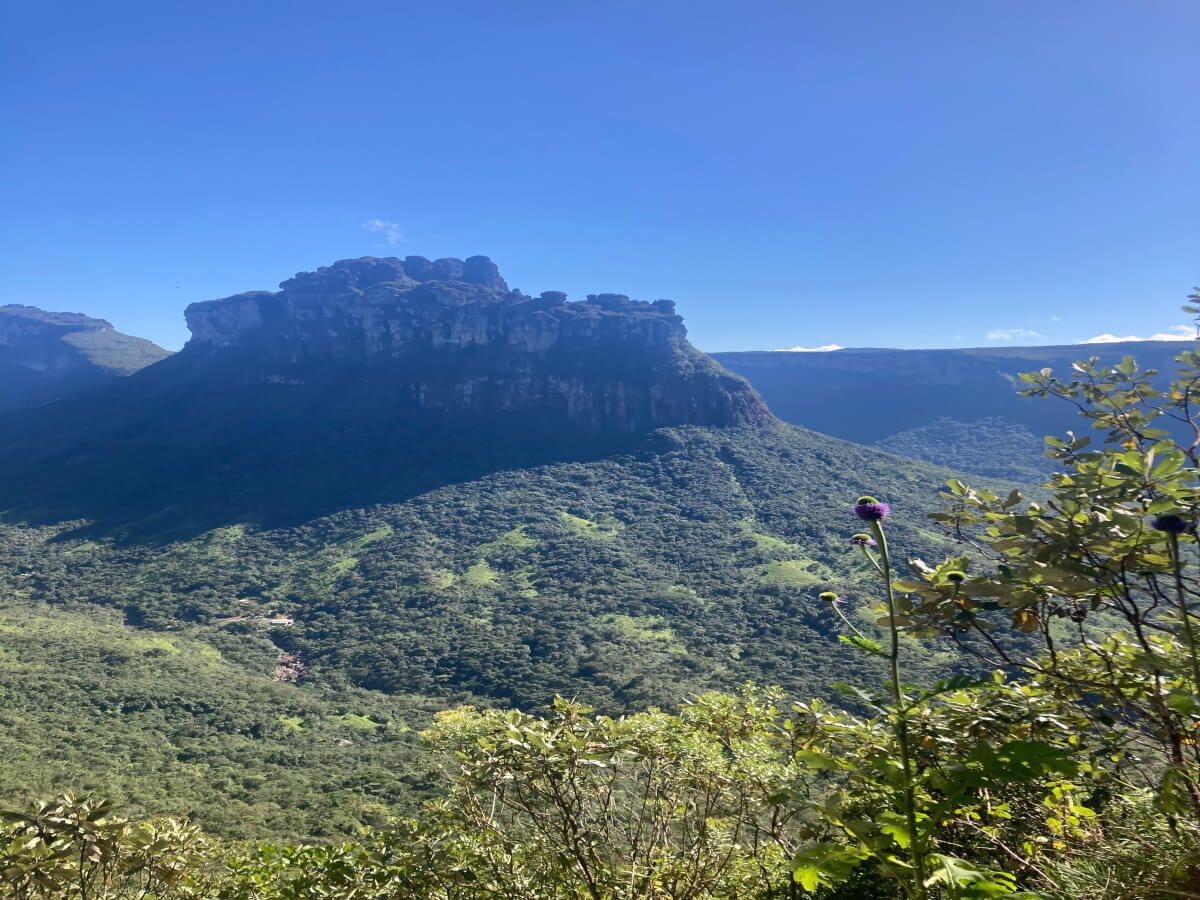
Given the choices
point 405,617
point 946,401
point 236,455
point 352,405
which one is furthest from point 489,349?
point 946,401

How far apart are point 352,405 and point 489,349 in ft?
107

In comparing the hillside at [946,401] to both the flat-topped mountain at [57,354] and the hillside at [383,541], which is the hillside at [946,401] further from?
the flat-topped mountain at [57,354]

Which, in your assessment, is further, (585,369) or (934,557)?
(585,369)

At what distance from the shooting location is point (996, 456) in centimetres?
12162

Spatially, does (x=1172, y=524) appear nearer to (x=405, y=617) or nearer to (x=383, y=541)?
(x=405, y=617)

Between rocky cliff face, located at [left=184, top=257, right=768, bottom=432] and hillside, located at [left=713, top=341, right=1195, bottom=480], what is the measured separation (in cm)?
5404

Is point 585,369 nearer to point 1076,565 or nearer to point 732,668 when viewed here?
point 732,668

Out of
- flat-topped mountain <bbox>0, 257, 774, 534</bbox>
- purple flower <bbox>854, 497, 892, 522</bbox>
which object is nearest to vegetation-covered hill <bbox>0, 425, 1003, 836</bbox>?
flat-topped mountain <bbox>0, 257, 774, 534</bbox>

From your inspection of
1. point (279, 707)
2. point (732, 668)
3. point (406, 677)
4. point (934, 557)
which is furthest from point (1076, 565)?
point (934, 557)

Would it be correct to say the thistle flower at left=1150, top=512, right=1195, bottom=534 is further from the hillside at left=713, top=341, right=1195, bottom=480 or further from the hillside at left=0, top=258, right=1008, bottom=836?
the hillside at left=713, top=341, right=1195, bottom=480

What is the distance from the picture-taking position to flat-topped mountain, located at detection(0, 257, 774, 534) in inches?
3802

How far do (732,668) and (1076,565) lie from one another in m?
53.3

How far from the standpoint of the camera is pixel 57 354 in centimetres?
16962

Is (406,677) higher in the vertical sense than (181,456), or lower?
lower
